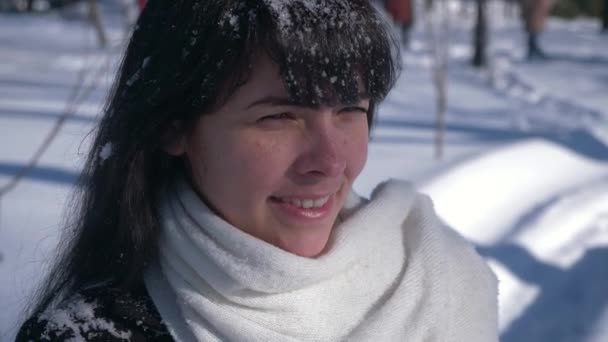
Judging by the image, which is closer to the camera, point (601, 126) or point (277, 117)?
point (277, 117)

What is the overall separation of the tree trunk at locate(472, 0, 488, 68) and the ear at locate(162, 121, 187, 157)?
1410cm

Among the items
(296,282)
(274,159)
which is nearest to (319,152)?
(274,159)

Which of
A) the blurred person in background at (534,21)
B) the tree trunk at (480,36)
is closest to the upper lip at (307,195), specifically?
the tree trunk at (480,36)

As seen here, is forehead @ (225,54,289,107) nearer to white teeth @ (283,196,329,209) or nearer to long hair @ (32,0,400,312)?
long hair @ (32,0,400,312)

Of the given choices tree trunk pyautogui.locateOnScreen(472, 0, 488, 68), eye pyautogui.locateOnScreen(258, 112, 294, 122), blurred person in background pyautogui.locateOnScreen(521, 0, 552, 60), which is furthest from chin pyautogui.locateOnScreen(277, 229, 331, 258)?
blurred person in background pyautogui.locateOnScreen(521, 0, 552, 60)

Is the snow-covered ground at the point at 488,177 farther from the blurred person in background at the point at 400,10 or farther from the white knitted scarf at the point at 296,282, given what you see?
the blurred person in background at the point at 400,10

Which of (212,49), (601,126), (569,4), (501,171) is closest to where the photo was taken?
(212,49)

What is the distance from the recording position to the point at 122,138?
4.26 feet

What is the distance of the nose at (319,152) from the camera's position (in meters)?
1.18

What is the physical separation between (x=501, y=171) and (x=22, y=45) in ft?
43.0

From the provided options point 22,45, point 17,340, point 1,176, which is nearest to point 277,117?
point 17,340

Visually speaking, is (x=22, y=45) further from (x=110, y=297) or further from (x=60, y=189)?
(x=110, y=297)

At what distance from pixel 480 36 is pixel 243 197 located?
575 inches

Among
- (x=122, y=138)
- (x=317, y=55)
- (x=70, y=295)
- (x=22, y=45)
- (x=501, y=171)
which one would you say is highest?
(x=317, y=55)
